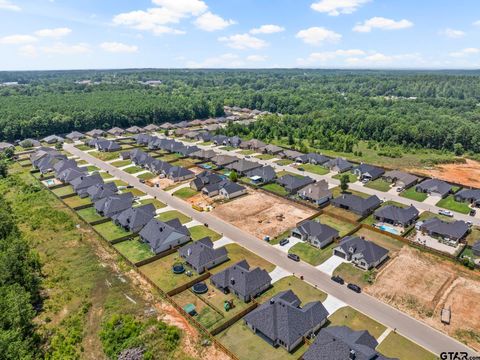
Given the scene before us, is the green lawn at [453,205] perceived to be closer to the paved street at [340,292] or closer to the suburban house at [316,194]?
the suburban house at [316,194]

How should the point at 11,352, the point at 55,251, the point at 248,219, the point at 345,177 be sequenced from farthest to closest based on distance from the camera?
1. the point at 345,177
2. the point at 248,219
3. the point at 55,251
4. the point at 11,352

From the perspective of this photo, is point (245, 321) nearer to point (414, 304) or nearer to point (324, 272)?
point (324, 272)

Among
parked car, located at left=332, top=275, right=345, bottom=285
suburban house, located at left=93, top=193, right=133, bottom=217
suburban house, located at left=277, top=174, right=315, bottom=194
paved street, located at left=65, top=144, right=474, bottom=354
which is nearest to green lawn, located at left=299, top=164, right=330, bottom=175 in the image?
suburban house, located at left=277, top=174, right=315, bottom=194

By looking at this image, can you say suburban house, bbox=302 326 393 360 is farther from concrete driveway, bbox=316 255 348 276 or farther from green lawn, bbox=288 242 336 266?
green lawn, bbox=288 242 336 266

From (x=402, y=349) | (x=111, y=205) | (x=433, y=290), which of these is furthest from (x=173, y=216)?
(x=433, y=290)

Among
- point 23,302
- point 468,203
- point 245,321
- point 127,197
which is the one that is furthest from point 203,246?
point 468,203

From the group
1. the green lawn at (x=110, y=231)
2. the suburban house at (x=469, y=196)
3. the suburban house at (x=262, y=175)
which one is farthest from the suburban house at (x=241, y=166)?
the suburban house at (x=469, y=196)
